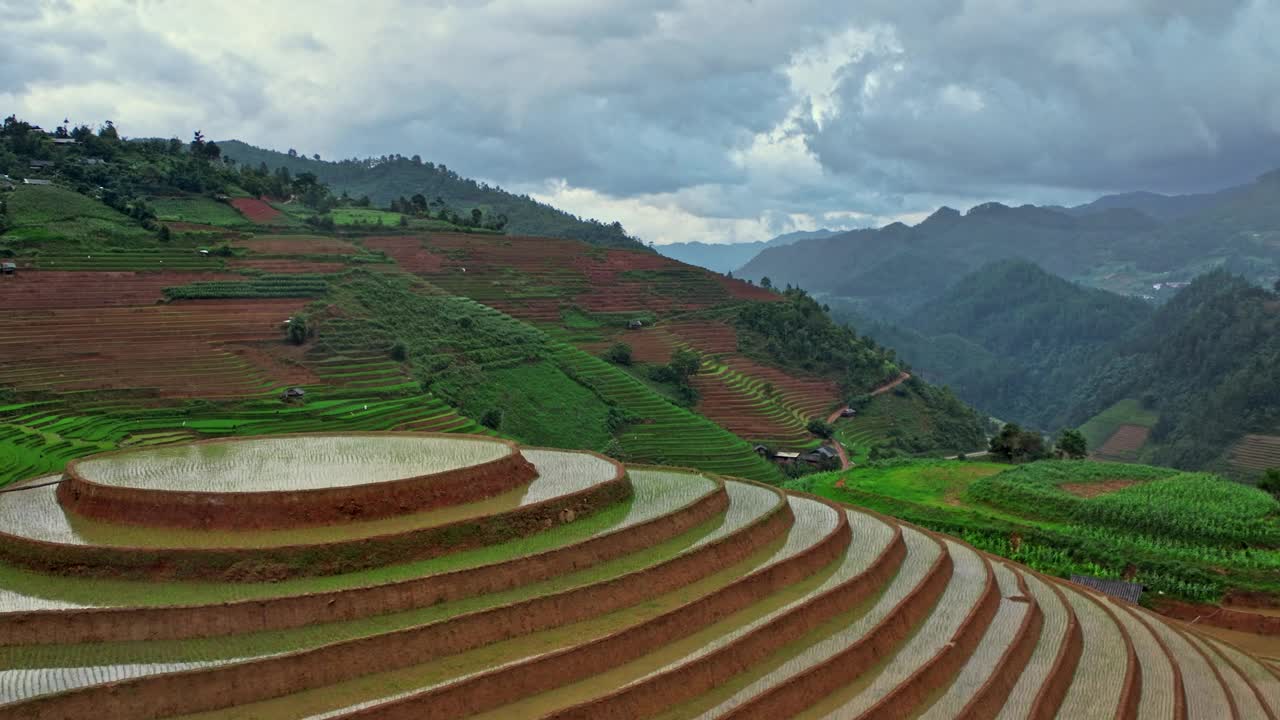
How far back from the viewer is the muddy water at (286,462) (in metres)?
17.1

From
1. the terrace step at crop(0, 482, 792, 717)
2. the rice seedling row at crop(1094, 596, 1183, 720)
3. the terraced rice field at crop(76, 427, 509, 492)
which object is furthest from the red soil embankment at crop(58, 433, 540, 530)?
the rice seedling row at crop(1094, 596, 1183, 720)

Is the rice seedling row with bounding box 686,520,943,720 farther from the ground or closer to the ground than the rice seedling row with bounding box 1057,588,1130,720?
farther from the ground

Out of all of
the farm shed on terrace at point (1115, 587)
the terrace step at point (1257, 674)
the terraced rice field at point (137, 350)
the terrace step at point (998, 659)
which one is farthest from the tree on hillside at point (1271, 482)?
A: the terraced rice field at point (137, 350)

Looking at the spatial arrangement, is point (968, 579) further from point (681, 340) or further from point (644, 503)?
point (681, 340)

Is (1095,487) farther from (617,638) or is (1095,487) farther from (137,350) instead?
(137,350)

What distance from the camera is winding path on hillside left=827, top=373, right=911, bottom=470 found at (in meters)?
50.6

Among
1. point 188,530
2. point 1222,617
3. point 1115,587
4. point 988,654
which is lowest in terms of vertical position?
point 1222,617

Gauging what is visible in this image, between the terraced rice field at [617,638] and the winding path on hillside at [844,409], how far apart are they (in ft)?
89.4

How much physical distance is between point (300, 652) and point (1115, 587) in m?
25.3

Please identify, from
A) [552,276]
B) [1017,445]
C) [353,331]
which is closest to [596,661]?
[353,331]

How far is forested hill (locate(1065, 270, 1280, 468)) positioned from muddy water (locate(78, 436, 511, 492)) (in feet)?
193

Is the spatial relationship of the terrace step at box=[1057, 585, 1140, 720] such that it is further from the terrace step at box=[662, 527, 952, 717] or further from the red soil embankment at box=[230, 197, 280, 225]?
the red soil embankment at box=[230, 197, 280, 225]

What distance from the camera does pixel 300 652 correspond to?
11.7 meters

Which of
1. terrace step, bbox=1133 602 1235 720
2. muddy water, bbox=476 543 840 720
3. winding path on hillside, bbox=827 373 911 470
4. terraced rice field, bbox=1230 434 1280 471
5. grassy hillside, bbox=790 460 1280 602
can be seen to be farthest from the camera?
terraced rice field, bbox=1230 434 1280 471
